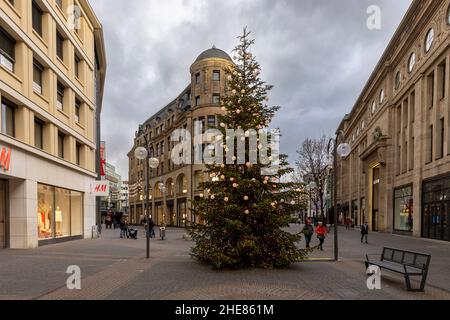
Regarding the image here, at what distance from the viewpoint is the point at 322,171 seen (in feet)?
148

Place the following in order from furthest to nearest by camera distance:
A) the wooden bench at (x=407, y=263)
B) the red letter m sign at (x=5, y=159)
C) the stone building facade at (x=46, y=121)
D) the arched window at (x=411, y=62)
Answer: the arched window at (x=411, y=62)
the stone building facade at (x=46, y=121)
the red letter m sign at (x=5, y=159)
the wooden bench at (x=407, y=263)

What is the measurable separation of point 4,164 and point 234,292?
12926 mm

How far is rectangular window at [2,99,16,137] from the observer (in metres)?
16.3

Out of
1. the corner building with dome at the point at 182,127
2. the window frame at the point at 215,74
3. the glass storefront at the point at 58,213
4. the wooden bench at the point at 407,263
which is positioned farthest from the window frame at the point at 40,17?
the window frame at the point at 215,74

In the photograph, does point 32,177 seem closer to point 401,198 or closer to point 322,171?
point 401,198

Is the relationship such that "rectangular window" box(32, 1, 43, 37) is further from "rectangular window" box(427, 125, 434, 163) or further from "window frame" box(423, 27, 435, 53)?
"rectangular window" box(427, 125, 434, 163)

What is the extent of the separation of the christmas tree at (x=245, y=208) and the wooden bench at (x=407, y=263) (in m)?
2.64

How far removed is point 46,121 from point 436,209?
90.6 feet

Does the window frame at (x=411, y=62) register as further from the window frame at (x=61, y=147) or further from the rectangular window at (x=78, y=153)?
the window frame at (x=61, y=147)

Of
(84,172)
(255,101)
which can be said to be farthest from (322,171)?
(255,101)

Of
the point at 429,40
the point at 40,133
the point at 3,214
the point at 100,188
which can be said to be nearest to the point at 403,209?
the point at 429,40

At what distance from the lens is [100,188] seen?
84.7 feet

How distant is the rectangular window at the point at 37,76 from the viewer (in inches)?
750

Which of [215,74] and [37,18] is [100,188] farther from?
[215,74]
